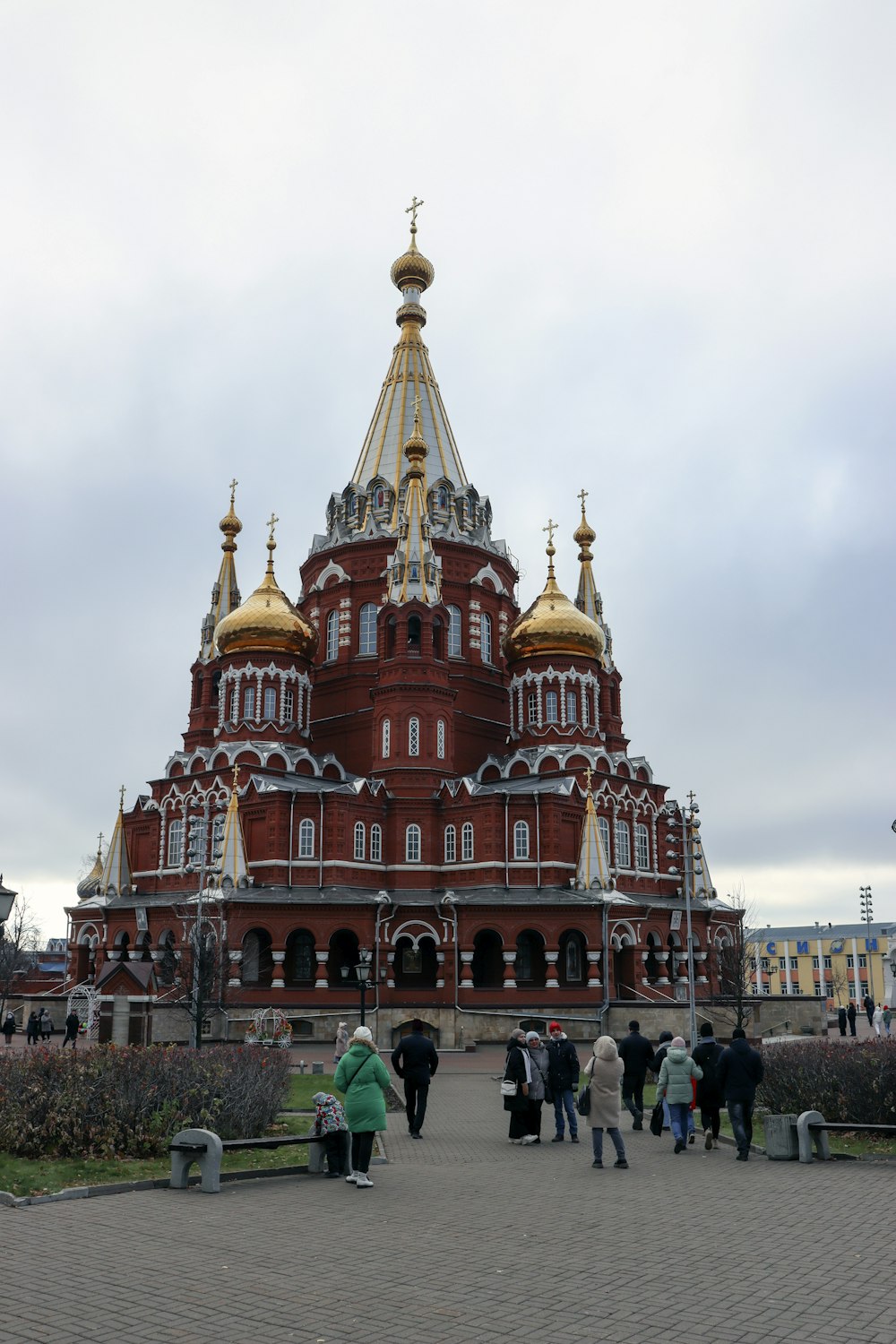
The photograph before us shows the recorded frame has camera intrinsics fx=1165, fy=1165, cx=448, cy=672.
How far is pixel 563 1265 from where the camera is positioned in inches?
326

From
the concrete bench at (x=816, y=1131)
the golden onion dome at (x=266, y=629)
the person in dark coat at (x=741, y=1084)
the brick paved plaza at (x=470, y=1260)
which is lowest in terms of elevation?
the brick paved plaza at (x=470, y=1260)

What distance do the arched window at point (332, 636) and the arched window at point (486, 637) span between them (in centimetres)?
611

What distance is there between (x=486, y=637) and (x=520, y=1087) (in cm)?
3570

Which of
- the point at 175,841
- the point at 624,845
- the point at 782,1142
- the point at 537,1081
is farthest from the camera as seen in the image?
the point at 624,845

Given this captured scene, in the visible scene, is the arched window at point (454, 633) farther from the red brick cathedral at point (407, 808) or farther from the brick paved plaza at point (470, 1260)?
the brick paved plaza at point (470, 1260)

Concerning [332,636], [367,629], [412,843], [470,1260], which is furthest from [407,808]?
[470,1260]

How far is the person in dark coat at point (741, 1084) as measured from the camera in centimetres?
1320

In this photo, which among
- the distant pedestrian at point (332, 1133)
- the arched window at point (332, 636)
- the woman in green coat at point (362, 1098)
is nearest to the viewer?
the woman in green coat at point (362, 1098)

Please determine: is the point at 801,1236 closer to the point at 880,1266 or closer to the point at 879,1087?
the point at 880,1266

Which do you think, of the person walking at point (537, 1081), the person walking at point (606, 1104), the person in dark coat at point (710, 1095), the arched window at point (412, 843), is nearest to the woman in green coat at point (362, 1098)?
the person walking at point (606, 1104)

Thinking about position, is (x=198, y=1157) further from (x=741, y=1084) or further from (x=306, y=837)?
(x=306, y=837)

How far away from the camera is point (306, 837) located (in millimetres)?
40625

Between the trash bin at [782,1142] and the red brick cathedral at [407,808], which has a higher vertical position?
the red brick cathedral at [407,808]

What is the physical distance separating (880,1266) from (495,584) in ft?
141
